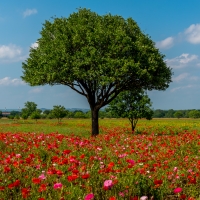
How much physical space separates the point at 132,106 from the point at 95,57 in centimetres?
982

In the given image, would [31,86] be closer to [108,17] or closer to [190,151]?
[108,17]

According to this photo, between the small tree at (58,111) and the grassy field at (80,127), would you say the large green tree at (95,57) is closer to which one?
the grassy field at (80,127)

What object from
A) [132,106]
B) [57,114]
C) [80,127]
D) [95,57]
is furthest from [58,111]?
[95,57]

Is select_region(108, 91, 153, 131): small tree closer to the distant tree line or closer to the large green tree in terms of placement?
the distant tree line

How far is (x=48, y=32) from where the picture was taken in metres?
28.3

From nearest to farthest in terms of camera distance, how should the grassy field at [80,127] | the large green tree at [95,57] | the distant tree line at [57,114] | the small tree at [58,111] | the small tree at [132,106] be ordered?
the large green tree at [95,57] → the small tree at [132,106] → the grassy field at [80,127] → the distant tree line at [57,114] → the small tree at [58,111]

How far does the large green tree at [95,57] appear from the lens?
24484mm

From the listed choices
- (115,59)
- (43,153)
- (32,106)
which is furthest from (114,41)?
(32,106)

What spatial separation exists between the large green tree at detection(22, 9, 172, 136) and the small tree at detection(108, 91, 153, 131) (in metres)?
3.36

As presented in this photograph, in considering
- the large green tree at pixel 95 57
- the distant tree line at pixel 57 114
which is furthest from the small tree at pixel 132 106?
the large green tree at pixel 95 57

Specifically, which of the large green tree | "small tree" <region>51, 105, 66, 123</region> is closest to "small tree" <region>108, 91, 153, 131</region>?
the large green tree

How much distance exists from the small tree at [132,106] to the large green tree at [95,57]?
132 inches

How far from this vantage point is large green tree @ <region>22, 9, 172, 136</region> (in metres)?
24.5

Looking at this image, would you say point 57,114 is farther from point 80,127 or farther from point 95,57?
point 95,57
